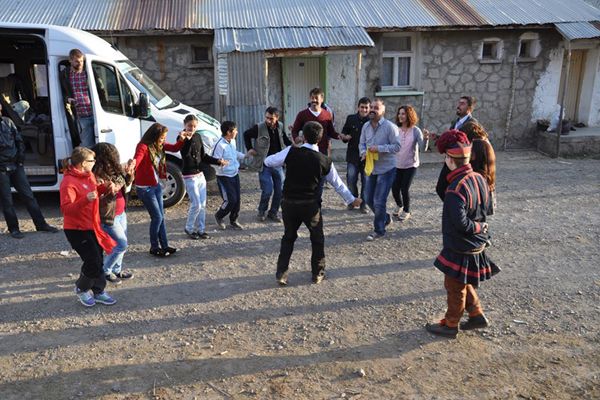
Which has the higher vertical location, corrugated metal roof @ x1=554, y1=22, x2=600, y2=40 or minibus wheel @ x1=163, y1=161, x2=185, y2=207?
corrugated metal roof @ x1=554, y1=22, x2=600, y2=40

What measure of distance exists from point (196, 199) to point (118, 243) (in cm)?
142

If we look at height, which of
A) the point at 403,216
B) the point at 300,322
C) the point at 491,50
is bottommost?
the point at 300,322

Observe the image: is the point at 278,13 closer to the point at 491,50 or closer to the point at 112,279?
the point at 491,50

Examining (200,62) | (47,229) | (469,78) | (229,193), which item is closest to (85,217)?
(229,193)

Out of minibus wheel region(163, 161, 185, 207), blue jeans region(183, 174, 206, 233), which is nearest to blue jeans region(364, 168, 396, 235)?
blue jeans region(183, 174, 206, 233)

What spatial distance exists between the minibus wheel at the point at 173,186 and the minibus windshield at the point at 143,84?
998mm

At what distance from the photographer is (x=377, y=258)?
598cm

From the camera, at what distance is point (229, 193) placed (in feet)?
21.6

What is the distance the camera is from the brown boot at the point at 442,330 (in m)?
4.28

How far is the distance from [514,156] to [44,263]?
1025 cm

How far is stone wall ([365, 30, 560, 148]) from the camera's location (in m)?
11.9

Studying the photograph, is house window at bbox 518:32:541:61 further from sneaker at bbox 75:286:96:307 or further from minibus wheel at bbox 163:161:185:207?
sneaker at bbox 75:286:96:307

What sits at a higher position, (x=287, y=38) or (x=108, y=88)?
(x=287, y=38)

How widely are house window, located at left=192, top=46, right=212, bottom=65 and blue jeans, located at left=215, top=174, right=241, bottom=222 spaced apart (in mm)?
5544
